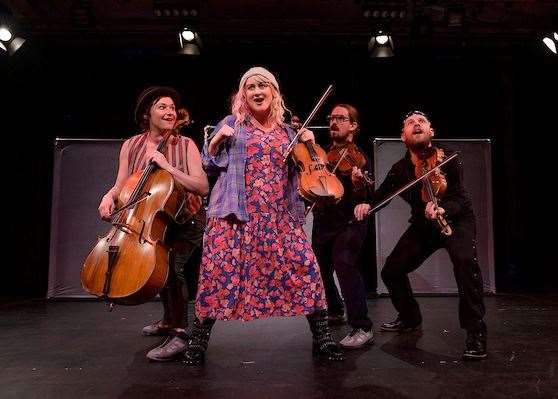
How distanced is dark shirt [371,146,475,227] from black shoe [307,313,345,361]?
104cm

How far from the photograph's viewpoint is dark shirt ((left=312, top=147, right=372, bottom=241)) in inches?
144

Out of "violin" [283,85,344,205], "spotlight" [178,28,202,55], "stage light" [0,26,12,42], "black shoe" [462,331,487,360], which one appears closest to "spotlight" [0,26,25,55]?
"stage light" [0,26,12,42]

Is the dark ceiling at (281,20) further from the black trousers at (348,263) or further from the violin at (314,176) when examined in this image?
the violin at (314,176)

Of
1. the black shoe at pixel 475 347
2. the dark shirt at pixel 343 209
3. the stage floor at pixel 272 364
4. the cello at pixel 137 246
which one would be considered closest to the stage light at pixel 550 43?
the stage floor at pixel 272 364

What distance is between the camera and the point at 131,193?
2.79 meters

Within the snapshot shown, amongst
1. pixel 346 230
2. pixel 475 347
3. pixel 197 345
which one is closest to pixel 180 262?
pixel 197 345

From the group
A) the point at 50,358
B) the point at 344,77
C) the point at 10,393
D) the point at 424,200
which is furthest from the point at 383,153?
the point at 10,393

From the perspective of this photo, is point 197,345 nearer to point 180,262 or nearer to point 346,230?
point 180,262

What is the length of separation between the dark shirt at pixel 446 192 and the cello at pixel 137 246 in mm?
1550

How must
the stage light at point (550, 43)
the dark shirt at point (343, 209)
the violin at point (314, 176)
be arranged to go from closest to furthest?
1. the violin at point (314, 176)
2. the dark shirt at point (343, 209)
3. the stage light at point (550, 43)

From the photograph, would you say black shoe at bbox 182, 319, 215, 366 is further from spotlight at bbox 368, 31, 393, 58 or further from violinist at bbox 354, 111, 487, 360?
spotlight at bbox 368, 31, 393, 58

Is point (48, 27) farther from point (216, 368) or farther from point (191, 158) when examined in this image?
point (216, 368)

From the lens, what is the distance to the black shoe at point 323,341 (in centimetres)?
289

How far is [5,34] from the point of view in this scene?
18.6 ft
